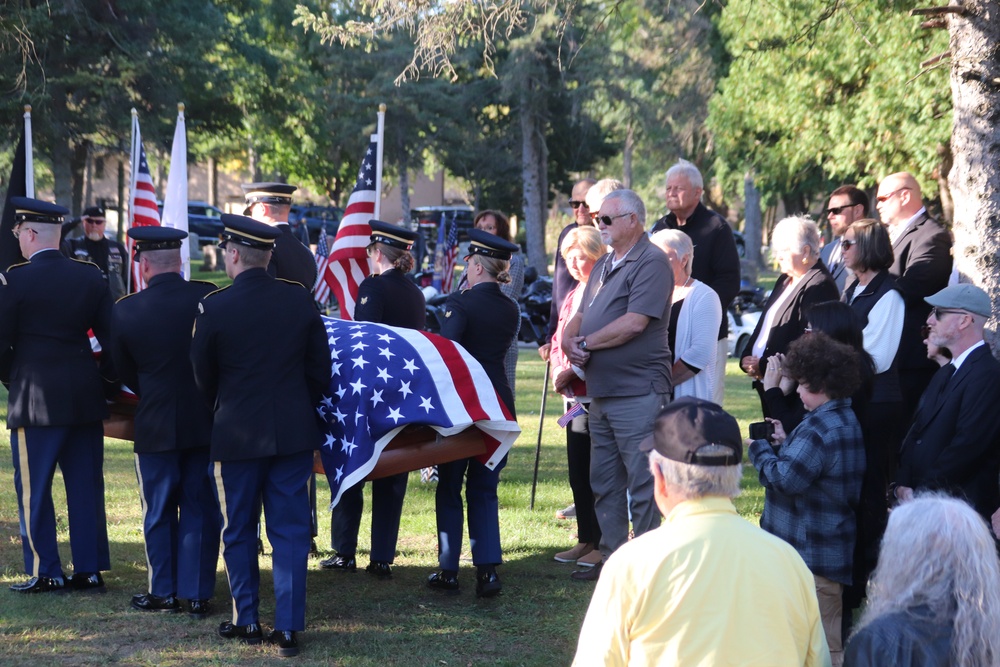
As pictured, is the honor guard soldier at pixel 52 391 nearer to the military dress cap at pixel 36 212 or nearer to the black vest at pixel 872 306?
the military dress cap at pixel 36 212

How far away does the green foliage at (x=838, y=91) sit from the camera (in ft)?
47.1

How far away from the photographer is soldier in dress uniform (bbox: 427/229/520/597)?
5.98 m

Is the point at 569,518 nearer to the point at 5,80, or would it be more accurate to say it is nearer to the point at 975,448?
the point at 975,448

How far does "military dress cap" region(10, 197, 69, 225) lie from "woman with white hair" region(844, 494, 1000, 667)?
4.72 metres

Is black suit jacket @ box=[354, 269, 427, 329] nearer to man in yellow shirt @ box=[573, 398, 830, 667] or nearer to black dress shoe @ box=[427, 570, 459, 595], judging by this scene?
black dress shoe @ box=[427, 570, 459, 595]

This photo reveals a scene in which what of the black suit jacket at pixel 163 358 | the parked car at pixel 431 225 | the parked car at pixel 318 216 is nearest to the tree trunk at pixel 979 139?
the black suit jacket at pixel 163 358

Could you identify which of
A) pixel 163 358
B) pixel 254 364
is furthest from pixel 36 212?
pixel 254 364

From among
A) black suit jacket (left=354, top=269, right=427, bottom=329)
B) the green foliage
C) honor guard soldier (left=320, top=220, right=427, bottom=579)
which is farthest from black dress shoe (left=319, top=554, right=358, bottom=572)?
the green foliage

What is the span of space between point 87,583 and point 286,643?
1592 mm

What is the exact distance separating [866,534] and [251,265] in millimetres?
2958

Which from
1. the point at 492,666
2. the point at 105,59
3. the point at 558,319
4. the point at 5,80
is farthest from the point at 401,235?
the point at 105,59

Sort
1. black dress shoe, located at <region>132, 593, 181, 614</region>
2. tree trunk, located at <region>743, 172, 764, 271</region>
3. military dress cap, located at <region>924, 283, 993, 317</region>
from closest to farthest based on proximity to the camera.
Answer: military dress cap, located at <region>924, 283, 993, 317</region> → black dress shoe, located at <region>132, 593, 181, 614</region> → tree trunk, located at <region>743, 172, 764, 271</region>

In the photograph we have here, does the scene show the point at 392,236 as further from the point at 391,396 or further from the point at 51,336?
the point at 51,336

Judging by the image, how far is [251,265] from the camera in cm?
504
